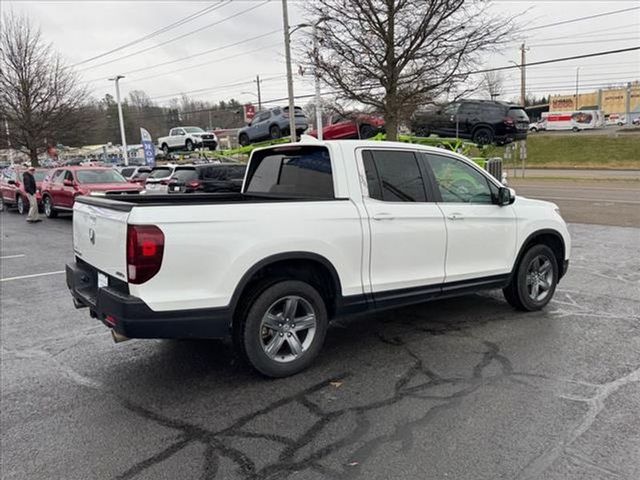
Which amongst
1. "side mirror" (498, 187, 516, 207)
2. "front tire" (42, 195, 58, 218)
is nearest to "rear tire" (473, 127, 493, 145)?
"front tire" (42, 195, 58, 218)

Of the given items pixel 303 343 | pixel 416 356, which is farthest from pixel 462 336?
pixel 303 343

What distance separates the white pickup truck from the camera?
348cm

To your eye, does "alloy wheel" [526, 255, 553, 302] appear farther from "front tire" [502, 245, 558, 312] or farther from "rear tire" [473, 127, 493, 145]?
"rear tire" [473, 127, 493, 145]

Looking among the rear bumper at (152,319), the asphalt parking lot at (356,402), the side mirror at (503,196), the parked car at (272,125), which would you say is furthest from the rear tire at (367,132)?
the rear bumper at (152,319)

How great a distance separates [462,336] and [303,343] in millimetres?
1707

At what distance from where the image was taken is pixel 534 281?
5664 millimetres

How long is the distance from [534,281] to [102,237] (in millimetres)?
4453

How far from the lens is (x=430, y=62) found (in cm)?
1506

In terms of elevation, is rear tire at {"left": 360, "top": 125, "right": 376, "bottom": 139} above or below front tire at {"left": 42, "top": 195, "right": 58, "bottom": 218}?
above

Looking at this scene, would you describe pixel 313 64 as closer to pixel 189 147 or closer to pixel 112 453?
pixel 112 453

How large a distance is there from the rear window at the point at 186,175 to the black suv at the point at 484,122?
1014 cm

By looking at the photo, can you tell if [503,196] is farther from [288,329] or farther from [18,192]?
[18,192]

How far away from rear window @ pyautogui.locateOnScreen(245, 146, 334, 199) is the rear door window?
38 cm

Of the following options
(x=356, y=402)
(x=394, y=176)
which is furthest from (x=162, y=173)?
(x=356, y=402)
